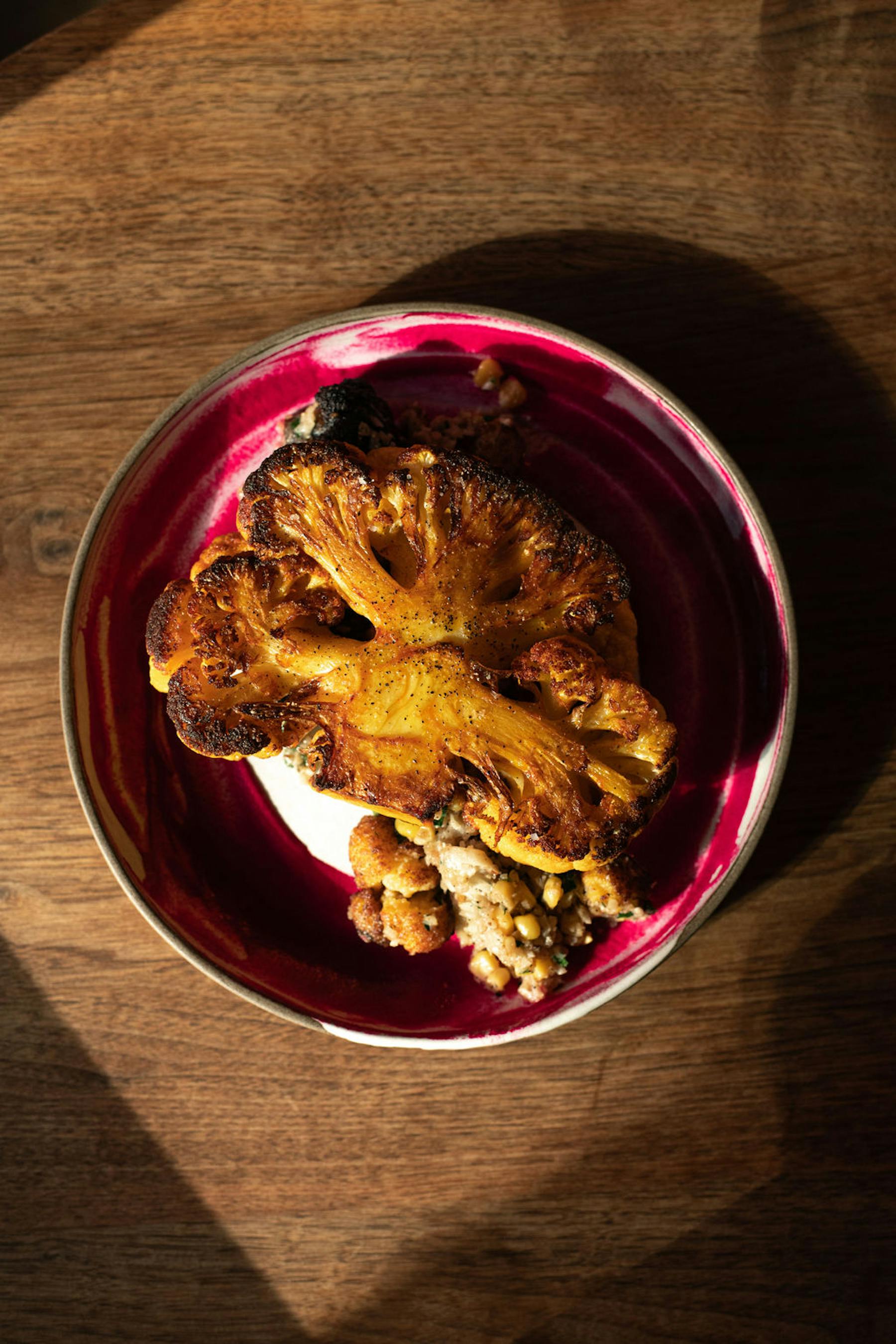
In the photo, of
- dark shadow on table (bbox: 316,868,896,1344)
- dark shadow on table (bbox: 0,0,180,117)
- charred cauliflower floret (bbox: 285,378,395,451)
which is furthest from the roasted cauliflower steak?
dark shadow on table (bbox: 0,0,180,117)

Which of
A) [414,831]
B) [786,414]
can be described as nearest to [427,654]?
[414,831]

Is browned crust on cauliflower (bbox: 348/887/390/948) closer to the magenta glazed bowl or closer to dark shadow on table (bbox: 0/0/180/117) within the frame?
the magenta glazed bowl

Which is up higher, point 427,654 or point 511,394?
point 511,394

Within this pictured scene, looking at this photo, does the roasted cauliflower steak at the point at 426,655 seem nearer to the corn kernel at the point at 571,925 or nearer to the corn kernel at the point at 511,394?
the corn kernel at the point at 571,925

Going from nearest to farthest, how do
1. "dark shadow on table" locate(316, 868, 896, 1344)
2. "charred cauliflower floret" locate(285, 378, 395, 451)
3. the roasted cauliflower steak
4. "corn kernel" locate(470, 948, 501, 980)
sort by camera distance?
the roasted cauliflower steak → "charred cauliflower floret" locate(285, 378, 395, 451) → "corn kernel" locate(470, 948, 501, 980) → "dark shadow on table" locate(316, 868, 896, 1344)

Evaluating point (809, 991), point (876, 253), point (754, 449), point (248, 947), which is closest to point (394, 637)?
point (248, 947)

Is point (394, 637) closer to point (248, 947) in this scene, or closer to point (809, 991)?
point (248, 947)

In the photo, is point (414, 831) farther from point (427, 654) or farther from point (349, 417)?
point (349, 417)
